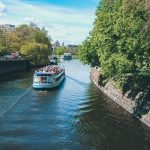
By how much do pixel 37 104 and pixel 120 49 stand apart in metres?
15.9

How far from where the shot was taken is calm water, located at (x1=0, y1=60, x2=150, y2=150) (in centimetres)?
3600

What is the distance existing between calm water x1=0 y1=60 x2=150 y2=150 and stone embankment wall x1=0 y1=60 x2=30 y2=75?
39463 mm

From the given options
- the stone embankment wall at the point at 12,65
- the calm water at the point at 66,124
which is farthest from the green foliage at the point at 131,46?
the stone embankment wall at the point at 12,65

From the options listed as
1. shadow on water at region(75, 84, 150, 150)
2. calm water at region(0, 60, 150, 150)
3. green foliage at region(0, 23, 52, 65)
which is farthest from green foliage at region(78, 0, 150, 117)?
green foliage at region(0, 23, 52, 65)

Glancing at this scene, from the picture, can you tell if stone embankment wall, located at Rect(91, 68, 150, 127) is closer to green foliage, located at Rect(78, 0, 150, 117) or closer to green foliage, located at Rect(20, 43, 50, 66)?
green foliage, located at Rect(78, 0, 150, 117)

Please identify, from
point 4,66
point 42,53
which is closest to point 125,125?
point 4,66

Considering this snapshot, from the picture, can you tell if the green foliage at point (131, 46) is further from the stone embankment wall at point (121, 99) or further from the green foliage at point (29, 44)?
the green foliage at point (29, 44)

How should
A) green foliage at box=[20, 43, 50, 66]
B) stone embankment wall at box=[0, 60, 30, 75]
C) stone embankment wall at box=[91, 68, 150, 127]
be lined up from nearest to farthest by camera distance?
stone embankment wall at box=[91, 68, 150, 127] → stone embankment wall at box=[0, 60, 30, 75] → green foliage at box=[20, 43, 50, 66]

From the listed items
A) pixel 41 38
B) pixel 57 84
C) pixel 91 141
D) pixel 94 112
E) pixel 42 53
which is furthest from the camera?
pixel 41 38

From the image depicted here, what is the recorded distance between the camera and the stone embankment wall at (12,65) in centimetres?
10462

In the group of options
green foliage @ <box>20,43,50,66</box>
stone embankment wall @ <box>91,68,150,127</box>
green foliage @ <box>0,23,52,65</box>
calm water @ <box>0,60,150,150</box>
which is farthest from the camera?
green foliage @ <box>20,43,50,66</box>

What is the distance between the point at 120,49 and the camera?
4575cm

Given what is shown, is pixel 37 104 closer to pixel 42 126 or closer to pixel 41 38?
pixel 42 126

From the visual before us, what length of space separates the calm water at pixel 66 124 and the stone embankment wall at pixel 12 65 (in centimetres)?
3946
